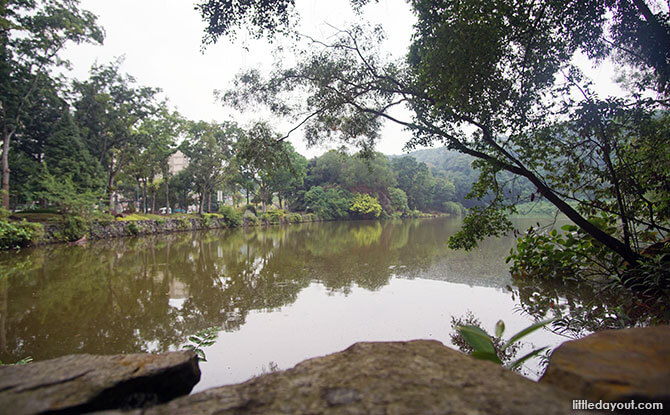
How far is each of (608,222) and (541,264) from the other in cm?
120

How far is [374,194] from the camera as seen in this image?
41750 mm

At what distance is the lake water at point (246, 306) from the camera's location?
319 cm

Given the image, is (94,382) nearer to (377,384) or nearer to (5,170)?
(377,384)

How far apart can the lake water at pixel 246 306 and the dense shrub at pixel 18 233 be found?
8.73ft

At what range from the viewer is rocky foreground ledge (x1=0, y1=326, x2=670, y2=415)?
0.78m

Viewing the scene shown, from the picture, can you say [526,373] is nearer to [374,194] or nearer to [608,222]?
[608,222]

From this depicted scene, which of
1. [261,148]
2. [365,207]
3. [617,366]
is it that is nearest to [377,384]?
[617,366]

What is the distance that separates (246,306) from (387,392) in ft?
13.6

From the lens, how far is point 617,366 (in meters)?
0.89

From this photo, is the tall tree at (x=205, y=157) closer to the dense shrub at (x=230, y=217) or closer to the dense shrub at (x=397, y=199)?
the dense shrub at (x=230, y=217)

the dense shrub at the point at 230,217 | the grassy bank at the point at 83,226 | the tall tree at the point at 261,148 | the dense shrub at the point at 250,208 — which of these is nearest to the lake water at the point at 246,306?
the tall tree at the point at 261,148

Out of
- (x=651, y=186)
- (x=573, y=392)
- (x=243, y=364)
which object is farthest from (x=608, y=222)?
(x=243, y=364)

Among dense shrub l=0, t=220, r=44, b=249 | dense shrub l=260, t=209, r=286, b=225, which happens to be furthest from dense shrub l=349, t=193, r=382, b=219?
dense shrub l=0, t=220, r=44, b=249

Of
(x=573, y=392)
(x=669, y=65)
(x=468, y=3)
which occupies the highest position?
(x=468, y=3)
